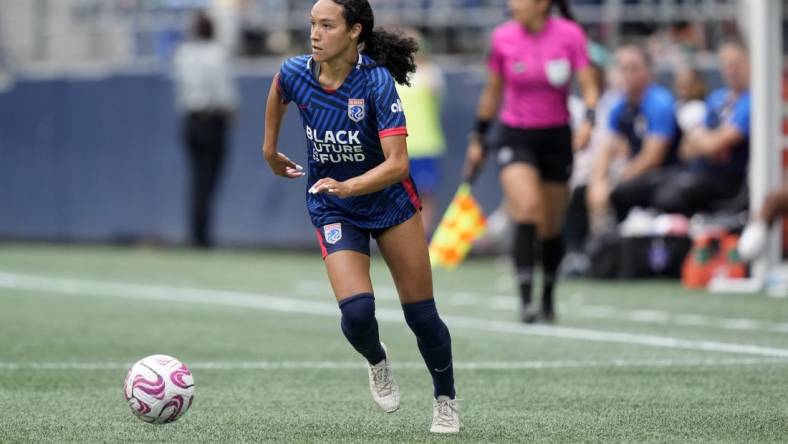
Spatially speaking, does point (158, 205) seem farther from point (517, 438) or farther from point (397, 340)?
point (517, 438)

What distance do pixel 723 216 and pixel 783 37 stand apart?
1.61 m

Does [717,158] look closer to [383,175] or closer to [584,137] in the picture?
[584,137]

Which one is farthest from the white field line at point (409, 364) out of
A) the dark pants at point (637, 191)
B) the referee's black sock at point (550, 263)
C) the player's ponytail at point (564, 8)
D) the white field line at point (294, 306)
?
the dark pants at point (637, 191)

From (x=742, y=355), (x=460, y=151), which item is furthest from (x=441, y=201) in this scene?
(x=742, y=355)

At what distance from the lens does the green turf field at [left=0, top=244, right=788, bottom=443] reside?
22.5ft

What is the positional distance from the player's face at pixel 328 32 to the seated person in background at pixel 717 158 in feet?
27.6

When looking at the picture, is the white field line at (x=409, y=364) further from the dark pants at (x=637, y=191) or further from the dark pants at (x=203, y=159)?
the dark pants at (x=203, y=159)

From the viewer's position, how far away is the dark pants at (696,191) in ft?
49.2

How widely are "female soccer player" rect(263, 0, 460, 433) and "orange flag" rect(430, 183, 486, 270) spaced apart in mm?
8048

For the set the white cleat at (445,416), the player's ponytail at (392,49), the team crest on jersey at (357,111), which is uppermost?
the player's ponytail at (392,49)

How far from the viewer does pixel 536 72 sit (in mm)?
11242

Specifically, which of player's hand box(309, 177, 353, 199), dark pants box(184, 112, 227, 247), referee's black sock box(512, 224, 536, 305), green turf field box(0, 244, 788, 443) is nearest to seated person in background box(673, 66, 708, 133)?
green turf field box(0, 244, 788, 443)

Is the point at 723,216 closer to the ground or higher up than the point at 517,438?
closer to the ground

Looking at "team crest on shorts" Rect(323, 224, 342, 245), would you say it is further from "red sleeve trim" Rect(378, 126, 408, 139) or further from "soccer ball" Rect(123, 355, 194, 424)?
"soccer ball" Rect(123, 355, 194, 424)
